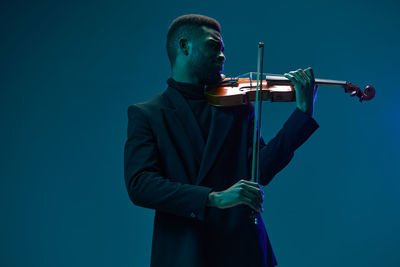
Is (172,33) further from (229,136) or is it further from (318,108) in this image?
(318,108)

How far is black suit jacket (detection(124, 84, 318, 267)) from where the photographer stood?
114cm

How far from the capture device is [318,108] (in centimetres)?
247

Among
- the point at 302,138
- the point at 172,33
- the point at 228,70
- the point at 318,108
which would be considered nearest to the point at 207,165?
the point at 302,138

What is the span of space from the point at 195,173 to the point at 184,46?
36 centimetres

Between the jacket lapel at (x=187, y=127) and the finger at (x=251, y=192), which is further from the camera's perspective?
the jacket lapel at (x=187, y=127)

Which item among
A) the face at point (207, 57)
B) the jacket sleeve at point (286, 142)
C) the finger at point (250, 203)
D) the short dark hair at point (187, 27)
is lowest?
the finger at point (250, 203)

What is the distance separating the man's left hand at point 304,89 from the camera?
3.96 feet

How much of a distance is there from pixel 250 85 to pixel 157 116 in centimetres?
27

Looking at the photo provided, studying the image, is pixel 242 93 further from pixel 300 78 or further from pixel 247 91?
pixel 300 78

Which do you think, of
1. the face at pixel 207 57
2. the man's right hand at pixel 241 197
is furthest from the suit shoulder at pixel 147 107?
the man's right hand at pixel 241 197

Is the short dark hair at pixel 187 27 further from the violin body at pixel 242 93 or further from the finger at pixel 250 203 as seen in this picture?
the finger at pixel 250 203

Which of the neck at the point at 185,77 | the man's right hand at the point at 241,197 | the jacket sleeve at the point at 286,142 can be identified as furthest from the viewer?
the neck at the point at 185,77

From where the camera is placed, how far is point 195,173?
1223 millimetres

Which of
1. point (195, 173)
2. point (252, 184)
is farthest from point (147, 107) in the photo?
point (252, 184)
